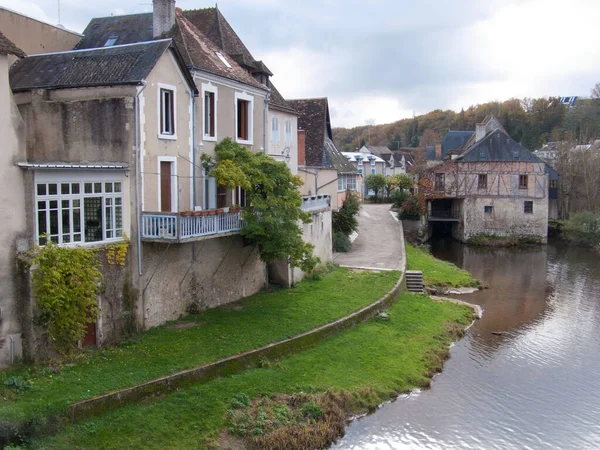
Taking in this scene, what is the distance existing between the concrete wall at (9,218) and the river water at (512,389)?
870cm

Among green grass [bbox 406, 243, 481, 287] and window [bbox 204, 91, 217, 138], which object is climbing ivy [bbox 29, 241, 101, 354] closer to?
window [bbox 204, 91, 217, 138]

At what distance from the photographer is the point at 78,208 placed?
16047 millimetres

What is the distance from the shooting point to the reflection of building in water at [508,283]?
26.5 m

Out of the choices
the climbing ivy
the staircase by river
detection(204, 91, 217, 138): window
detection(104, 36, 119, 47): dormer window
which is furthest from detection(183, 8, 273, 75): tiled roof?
the climbing ivy

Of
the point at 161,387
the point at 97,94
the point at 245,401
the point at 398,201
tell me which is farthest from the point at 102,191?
the point at 398,201

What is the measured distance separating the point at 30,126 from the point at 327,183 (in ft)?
67.2

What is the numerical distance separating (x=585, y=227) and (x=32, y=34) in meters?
43.4

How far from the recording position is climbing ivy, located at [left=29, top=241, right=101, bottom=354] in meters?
14.7

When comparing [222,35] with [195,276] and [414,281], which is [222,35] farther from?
[414,281]

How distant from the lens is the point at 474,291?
3200 centimetres

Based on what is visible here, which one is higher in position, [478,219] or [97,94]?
[97,94]

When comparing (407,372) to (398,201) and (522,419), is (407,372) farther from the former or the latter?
(398,201)

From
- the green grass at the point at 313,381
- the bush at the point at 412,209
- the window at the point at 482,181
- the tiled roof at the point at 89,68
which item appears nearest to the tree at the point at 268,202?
the tiled roof at the point at 89,68

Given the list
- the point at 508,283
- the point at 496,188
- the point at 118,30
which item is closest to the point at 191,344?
the point at 118,30
